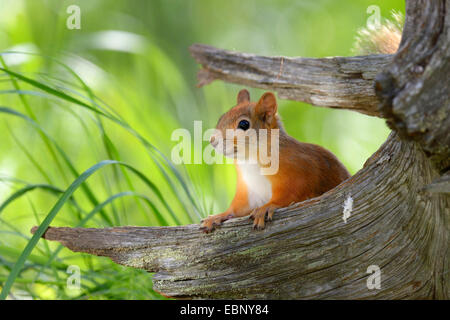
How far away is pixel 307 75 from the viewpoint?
6.06ft

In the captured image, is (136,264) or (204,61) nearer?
(136,264)

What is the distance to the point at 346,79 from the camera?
176 cm

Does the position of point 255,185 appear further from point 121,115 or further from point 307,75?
point 121,115

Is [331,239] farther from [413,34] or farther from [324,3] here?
[324,3]

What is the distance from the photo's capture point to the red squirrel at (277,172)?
1668 millimetres

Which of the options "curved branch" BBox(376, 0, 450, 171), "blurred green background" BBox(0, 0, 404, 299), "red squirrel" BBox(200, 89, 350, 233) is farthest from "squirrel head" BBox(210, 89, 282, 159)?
"curved branch" BBox(376, 0, 450, 171)

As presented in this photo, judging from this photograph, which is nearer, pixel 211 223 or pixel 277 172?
pixel 211 223

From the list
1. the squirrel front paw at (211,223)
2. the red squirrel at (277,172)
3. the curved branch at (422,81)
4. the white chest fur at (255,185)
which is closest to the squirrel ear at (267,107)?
the red squirrel at (277,172)

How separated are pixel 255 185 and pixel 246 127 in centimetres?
19

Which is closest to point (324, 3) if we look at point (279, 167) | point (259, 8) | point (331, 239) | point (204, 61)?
point (259, 8)

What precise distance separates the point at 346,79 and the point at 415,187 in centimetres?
53

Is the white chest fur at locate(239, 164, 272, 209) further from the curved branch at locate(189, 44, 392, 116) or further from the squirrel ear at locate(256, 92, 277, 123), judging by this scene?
the curved branch at locate(189, 44, 392, 116)

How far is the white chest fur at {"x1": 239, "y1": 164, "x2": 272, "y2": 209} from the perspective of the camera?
171 cm

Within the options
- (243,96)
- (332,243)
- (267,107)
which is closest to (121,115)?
(243,96)
